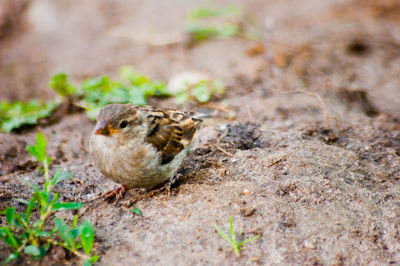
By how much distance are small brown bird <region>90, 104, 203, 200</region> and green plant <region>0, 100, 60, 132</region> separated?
2.05 meters

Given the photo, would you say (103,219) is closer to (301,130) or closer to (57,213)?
(57,213)

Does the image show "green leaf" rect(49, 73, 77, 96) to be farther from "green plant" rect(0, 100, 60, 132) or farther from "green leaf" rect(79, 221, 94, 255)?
"green leaf" rect(79, 221, 94, 255)

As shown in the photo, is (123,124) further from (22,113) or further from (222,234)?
(22,113)

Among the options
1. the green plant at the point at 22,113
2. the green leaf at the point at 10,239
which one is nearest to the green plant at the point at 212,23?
the green plant at the point at 22,113

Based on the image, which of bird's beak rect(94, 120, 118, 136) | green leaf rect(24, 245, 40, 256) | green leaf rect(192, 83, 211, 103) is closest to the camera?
green leaf rect(24, 245, 40, 256)

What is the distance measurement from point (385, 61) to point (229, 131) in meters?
3.64

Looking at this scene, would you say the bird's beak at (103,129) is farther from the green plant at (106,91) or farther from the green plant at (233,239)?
the green plant at (106,91)

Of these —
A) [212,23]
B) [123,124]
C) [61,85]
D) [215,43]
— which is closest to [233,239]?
[123,124]

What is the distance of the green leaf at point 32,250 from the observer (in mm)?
2855

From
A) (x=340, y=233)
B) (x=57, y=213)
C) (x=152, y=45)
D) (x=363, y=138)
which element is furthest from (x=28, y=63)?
(x=340, y=233)

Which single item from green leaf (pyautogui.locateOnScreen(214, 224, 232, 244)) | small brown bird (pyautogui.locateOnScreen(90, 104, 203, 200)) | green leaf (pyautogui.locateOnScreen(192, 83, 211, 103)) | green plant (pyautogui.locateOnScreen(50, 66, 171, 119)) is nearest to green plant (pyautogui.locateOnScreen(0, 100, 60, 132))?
green plant (pyautogui.locateOnScreen(50, 66, 171, 119))

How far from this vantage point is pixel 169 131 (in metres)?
4.00

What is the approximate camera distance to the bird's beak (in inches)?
132

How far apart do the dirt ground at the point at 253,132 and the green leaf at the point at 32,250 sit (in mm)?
116
